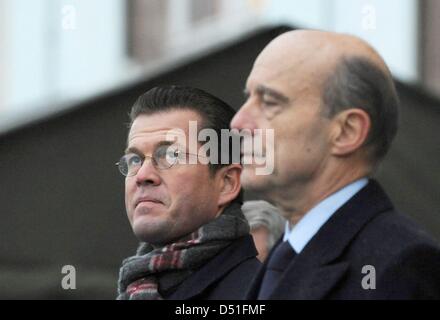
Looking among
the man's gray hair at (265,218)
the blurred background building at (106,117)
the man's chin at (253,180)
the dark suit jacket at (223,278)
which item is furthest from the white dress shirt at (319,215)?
the blurred background building at (106,117)

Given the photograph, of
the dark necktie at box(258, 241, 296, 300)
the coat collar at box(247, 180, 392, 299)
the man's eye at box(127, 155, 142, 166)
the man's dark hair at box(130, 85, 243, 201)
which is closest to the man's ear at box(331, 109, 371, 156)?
the coat collar at box(247, 180, 392, 299)

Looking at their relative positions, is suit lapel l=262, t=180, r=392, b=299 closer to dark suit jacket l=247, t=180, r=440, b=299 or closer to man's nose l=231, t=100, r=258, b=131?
dark suit jacket l=247, t=180, r=440, b=299

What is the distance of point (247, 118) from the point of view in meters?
2.37

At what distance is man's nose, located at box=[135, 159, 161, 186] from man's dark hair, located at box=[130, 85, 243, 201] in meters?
0.13

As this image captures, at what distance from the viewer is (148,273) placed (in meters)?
2.57

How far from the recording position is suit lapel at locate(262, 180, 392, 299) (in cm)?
229

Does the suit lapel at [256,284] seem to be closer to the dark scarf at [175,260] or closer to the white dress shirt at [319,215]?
the white dress shirt at [319,215]

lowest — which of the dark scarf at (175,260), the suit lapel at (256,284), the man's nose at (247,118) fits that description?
the suit lapel at (256,284)

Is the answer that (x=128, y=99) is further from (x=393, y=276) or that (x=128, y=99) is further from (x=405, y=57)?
(x=393, y=276)

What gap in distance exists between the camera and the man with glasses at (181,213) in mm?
2547

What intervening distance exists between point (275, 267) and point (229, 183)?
0.34m

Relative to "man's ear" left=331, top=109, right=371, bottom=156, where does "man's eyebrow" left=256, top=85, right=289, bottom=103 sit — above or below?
above

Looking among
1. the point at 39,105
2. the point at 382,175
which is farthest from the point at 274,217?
the point at 39,105

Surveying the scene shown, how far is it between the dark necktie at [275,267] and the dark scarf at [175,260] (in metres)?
0.21
